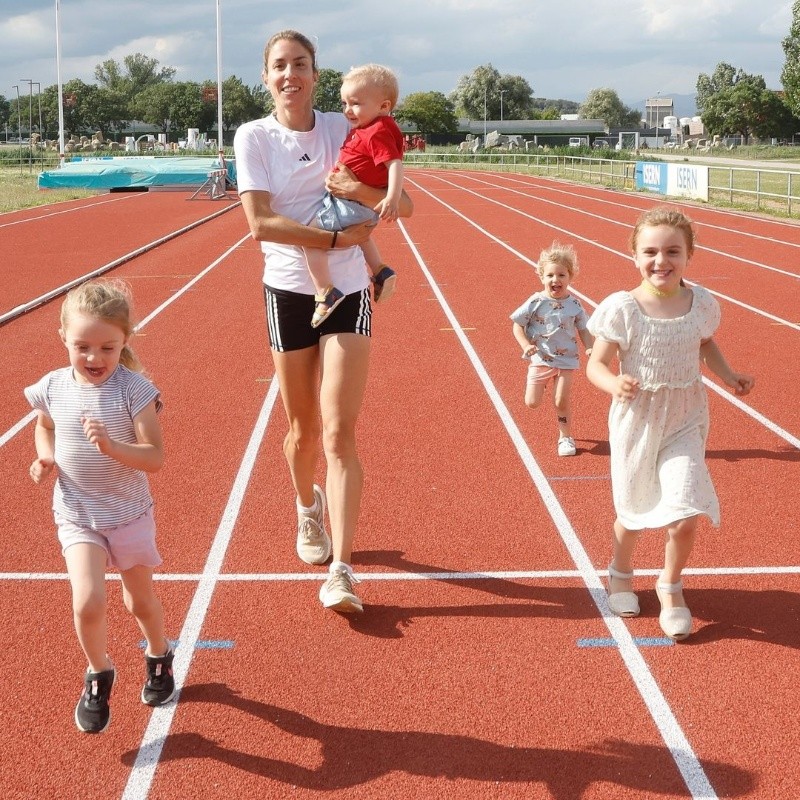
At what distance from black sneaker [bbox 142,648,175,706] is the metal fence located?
21678 mm

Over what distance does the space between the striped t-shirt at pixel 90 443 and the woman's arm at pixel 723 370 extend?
6.99 feet

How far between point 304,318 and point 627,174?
42.7 meters

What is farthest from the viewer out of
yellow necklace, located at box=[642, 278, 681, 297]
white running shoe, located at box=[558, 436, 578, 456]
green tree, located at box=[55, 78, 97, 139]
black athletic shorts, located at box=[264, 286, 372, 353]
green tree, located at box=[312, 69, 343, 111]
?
green tree, located at box=[55, 78, 97, 139]

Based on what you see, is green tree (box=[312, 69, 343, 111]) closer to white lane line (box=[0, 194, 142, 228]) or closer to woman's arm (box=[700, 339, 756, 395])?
white lane line (box=[0, 194, 142, 228])

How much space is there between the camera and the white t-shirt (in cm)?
429

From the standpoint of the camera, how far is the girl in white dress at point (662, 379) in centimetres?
408

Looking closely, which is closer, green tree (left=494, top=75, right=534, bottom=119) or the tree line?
the tree line

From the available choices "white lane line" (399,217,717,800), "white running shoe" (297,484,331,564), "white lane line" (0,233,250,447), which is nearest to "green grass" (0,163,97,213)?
"white lane line" (0,233,250,447)

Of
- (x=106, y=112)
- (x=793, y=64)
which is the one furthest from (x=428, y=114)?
(x=793, y=64)

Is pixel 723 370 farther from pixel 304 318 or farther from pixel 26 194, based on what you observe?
pixel 26 194

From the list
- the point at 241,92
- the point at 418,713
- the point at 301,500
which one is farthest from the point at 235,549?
the point at 241,92

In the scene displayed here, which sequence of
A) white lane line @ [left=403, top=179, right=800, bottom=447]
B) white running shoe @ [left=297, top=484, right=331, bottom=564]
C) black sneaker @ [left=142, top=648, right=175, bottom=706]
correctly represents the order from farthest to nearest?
white lane line @ [left=403, top=179, right=800, bottom=447]
white running shoe @ [left=297, top=484, right=331, bottom=564]
black sneaker @ [left=142, top=648, right=175, bottom=706]

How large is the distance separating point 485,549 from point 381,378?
412 cm

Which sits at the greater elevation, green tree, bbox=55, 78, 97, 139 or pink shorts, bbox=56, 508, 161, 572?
green tree, bbox=55, 78, 97, 139
